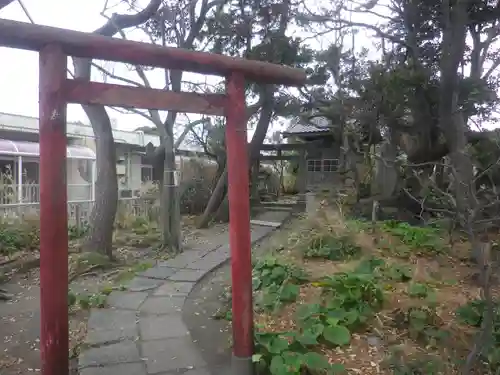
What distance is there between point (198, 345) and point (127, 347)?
1.89 feet

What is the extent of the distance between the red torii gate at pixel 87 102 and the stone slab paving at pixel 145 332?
0.41 m

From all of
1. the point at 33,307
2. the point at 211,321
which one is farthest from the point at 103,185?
the point at 211,321

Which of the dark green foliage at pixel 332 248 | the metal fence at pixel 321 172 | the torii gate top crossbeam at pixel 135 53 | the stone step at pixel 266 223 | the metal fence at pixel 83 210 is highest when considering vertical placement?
the torii gate top crossbeam at pixel 135 53

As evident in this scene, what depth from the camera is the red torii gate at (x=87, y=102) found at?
2.53 m

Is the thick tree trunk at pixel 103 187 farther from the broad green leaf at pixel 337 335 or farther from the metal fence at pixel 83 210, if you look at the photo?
the broad green leaf at pixel 337 335

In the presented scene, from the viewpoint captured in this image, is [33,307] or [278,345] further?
[33,307]

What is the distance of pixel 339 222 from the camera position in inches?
283

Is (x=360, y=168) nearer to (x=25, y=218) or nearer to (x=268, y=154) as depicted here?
(x=268, y=154)

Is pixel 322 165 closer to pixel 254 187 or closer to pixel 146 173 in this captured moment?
pixel 254 187

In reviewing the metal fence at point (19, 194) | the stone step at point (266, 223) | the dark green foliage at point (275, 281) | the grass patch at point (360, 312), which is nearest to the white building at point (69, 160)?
the metal fence at point (19, 194)

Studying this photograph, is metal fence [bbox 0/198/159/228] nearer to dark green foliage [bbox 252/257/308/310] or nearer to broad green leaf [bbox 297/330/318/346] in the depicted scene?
dark green foliage [bbox 252/257/308/310]

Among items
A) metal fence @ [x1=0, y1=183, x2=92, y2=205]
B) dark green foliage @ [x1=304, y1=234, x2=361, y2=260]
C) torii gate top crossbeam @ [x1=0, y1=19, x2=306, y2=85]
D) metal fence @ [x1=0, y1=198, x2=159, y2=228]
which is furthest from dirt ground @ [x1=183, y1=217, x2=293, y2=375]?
metal fence @ [x1=0, y1=198, x2=159, y2=228]

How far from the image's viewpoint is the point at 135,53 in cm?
273

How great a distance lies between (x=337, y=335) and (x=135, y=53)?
2599mm
